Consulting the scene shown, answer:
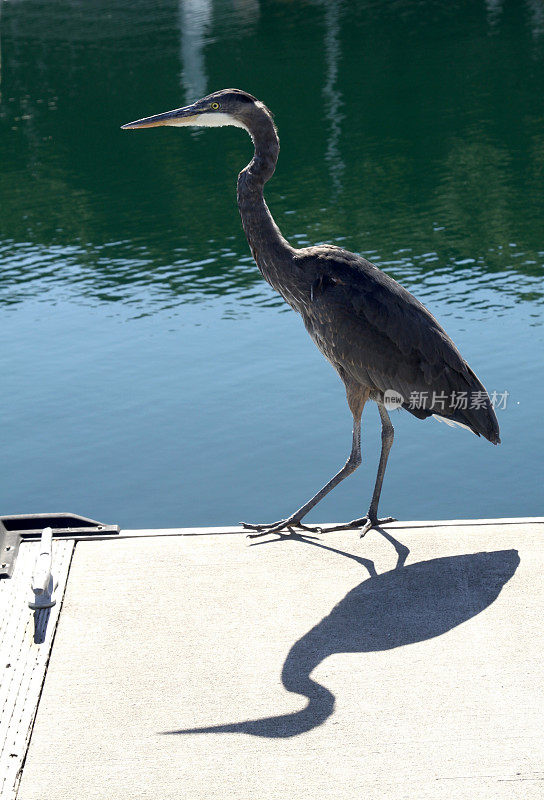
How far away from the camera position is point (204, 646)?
18.2 ft

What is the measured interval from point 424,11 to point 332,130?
20.0 metres

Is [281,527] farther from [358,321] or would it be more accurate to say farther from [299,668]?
[299,668]

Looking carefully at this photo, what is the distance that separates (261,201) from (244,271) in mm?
10046

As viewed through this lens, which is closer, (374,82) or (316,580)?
(316,580)

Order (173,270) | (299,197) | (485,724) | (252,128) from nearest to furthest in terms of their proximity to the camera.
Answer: (485,724), (252,128), (173,270), (299,197)

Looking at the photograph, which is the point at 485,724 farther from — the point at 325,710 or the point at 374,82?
the point at 374,82

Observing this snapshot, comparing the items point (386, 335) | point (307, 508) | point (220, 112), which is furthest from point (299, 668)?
point (220, 112)

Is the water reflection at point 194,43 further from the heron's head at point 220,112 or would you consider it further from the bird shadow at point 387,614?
the bird shadow at point 387,614

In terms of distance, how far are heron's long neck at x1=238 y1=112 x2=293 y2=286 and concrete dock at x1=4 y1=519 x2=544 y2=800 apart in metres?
1.88

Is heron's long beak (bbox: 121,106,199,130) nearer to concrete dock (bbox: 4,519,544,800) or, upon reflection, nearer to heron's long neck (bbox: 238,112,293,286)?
heron's long neck (bbox: 238,112,293,286)

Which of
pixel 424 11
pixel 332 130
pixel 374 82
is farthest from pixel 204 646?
pixel 424 11

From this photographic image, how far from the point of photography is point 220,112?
7098mm

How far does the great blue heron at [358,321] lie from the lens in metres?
6.83

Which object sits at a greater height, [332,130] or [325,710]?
[325,710]
